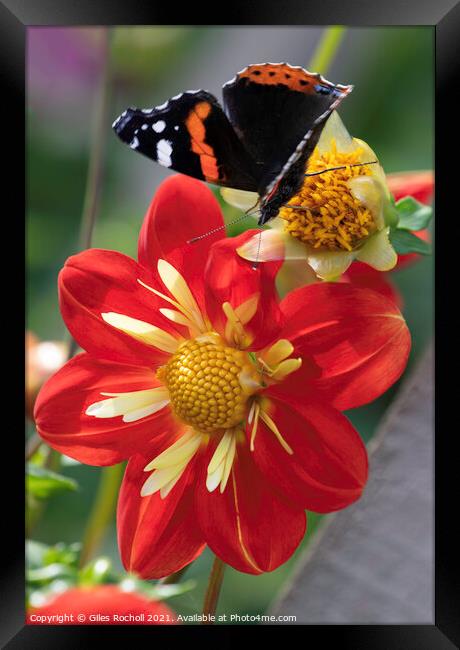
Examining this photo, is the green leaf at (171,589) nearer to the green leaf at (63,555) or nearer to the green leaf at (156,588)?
the green leaf at (156,588)

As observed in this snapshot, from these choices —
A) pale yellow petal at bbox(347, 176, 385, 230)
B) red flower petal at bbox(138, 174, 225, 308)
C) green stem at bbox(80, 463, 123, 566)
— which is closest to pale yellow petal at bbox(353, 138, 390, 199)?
pale yellow petal at bbox(347, 176, 385, 230)

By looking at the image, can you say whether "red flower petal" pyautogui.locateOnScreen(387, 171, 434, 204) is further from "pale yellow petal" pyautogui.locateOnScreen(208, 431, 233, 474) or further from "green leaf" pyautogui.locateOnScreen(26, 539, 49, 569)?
"green leaf" pyautogui.locateOnScreen(26, 539, 49, 569)

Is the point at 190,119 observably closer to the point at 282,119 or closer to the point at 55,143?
the point at 282,119

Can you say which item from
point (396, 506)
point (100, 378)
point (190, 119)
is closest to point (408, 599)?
Answer: point (396, 506)

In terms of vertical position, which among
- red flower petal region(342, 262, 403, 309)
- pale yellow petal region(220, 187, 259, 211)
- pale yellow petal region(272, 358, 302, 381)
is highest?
pale yellow petal region(220, 187, 259, 211)

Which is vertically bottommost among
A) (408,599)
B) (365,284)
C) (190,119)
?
(408,599)

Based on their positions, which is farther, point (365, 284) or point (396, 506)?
point (396, 506)

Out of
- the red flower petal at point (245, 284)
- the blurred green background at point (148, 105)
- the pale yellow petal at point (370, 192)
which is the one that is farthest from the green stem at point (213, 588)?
the pale yellow petal at point (370, 192)
